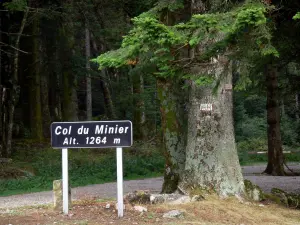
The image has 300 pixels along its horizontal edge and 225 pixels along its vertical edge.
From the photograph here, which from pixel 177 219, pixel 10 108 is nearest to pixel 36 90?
pixel 10 108

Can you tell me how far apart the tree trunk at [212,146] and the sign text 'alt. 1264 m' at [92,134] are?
1645 millimetres

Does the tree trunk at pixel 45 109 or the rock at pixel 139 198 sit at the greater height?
the tree trunk at pixel 45 109

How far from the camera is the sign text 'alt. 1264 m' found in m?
8.84

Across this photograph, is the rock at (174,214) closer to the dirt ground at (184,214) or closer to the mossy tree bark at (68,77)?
the dirt ground at (184,214)

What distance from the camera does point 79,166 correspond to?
2267 cm

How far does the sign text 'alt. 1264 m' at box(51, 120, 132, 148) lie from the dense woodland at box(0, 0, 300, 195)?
1.08 meters

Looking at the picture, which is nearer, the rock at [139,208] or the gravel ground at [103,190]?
the rock at [139,208]

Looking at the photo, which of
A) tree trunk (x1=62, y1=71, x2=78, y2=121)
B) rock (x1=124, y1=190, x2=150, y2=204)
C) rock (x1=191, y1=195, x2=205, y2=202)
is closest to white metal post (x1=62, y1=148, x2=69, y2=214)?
rock (x1=124, y1=190, x2=150, y2=204)

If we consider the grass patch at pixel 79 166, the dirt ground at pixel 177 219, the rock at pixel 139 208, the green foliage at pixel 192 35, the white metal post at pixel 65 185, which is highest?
the green foliage at pixel 192 35

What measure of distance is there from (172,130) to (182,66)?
11.1ft

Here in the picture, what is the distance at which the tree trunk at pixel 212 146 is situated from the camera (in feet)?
32.3

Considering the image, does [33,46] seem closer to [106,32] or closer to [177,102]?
[106,32]

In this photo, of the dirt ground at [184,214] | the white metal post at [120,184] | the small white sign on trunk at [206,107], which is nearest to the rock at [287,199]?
the dirt ground at [184,214]

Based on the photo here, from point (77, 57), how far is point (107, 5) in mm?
3435
